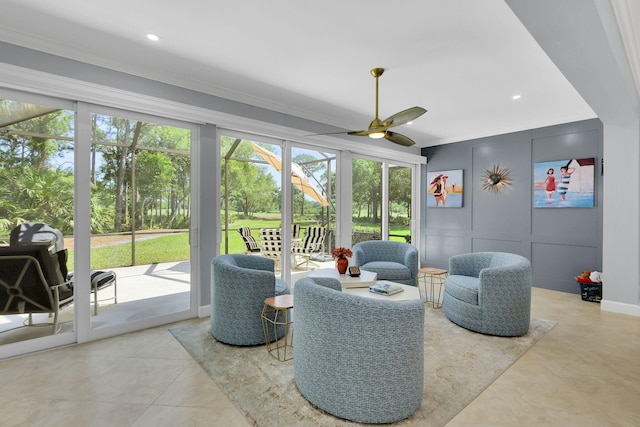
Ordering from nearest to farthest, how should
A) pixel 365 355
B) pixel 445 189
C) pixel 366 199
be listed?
1. pixel 365 355
2. pixel 366 199
3. pixel 445 189

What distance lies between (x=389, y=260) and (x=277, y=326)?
230 centimetres

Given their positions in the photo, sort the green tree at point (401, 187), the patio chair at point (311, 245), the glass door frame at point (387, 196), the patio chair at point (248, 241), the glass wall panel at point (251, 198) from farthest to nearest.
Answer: the green tree at point (401, 187) < the glass door frame at point (387, 196) < the patio chair at point (311, 245) < the patio chair at point (248, 241) < the glass wall panel at point (251, 198)

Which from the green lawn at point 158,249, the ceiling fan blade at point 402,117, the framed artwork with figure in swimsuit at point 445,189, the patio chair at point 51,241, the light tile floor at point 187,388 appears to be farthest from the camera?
the framed artwork with figure in swimsuit at point 445,189

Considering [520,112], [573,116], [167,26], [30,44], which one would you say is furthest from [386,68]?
[573,116]

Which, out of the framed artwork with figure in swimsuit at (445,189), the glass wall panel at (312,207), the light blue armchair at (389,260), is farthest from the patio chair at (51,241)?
the framed artwork with figure in swimsuit at (445,189)

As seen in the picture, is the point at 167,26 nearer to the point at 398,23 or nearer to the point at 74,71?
the point at 74,71

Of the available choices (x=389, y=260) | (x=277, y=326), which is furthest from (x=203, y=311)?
(x=389, y=260)

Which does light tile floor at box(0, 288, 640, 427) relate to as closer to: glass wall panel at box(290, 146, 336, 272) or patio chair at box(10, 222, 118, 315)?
patio chair at box(10, 222, 118, 315)

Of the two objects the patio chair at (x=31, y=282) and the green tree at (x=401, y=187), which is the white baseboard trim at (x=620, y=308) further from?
the patio chair at (x=31, y=282)

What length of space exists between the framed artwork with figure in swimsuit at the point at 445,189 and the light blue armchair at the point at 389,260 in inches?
79.4

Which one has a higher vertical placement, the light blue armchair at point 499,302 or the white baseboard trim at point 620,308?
the light blue armchair at point 499,302

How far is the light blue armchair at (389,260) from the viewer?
170 inches

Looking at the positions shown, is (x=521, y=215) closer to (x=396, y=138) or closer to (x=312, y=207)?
(x=396, y=138)

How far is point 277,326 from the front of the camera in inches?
121
